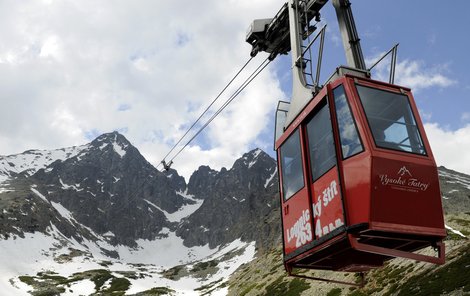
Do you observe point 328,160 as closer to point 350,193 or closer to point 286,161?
point 350,193

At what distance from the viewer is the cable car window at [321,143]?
12070 millimetres

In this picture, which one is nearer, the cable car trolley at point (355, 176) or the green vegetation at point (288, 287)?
the cable car trolley at point (355, 176)

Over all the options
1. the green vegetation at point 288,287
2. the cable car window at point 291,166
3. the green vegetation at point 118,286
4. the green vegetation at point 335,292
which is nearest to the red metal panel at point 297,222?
the cable car window at point 291,166

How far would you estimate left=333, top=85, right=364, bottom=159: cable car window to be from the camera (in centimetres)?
1126

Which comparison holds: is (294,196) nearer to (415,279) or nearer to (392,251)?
(392,251)

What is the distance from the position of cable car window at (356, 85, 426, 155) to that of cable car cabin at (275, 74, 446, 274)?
3cm

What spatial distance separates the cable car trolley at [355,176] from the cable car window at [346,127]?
0.03 metres

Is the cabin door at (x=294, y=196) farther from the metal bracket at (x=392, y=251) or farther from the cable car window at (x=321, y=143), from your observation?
the metal bracket at (x=392, y=251)

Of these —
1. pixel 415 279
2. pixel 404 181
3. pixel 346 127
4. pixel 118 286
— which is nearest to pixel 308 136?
pixel 346 127

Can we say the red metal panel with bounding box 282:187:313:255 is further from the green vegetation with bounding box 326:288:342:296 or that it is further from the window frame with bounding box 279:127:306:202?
the green vegetation with bounding box 326:288:342:296

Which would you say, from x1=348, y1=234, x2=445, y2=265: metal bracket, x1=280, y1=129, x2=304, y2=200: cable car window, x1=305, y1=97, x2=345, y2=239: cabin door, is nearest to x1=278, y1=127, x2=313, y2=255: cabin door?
x1=280, y1=129, x2=304, y2=200: cable car window

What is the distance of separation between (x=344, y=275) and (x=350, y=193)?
39661mm

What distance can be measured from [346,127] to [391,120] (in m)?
1.46

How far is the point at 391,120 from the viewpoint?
12.0 m
